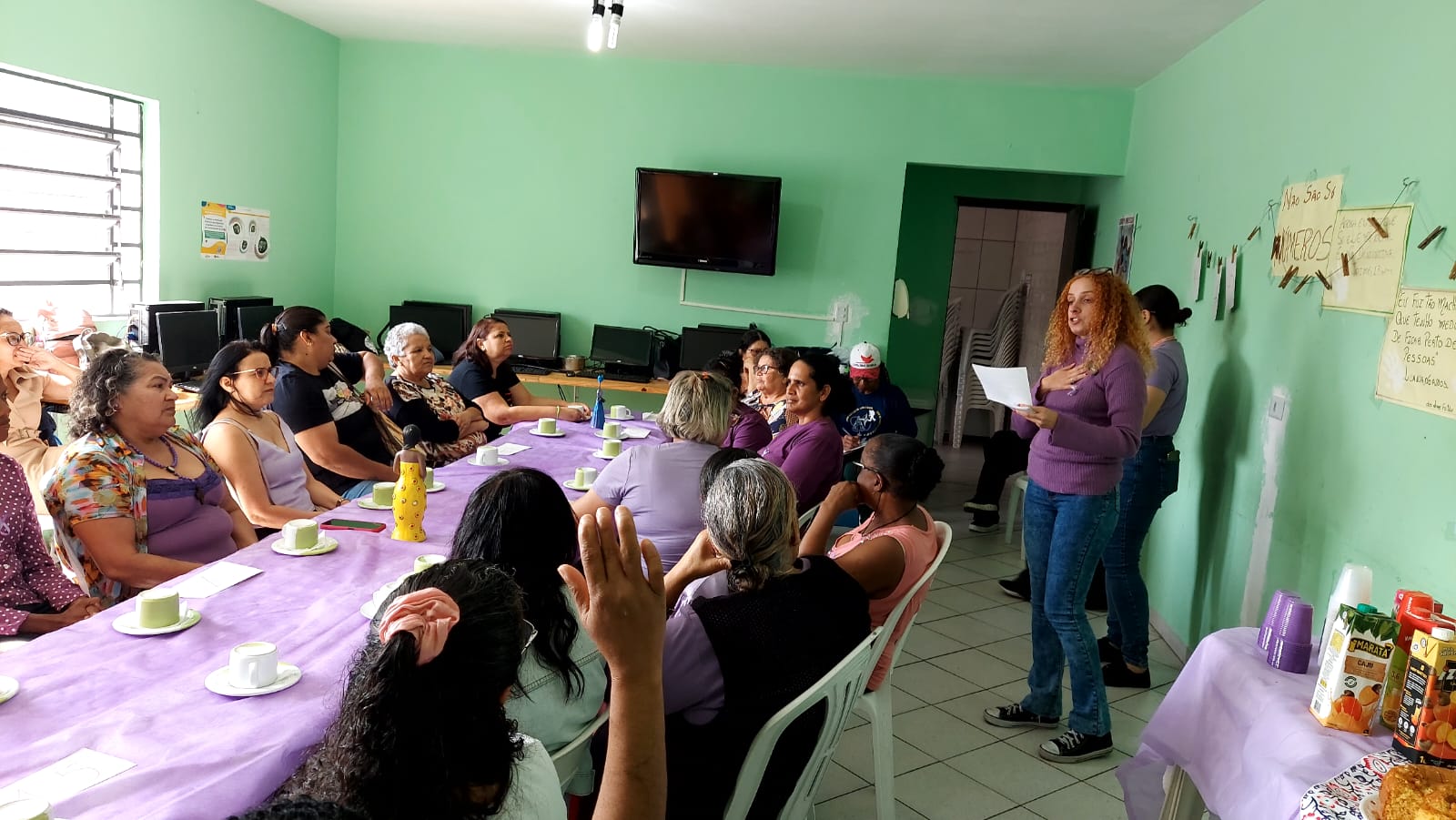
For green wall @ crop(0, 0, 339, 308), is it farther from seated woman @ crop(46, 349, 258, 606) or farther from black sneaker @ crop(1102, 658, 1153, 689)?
black sneaker @ crop(1102, 658, 1153, 689)

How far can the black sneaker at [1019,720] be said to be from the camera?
332 cm

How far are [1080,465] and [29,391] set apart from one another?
3.78 metres

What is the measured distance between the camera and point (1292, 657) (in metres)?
1.94

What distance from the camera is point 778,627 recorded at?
174 cm

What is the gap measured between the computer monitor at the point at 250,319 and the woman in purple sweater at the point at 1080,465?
4.13m

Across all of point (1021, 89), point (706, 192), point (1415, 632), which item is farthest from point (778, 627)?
point (1021, 89)

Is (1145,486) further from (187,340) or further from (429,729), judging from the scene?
(187,340)

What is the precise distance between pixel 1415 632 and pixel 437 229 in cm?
607

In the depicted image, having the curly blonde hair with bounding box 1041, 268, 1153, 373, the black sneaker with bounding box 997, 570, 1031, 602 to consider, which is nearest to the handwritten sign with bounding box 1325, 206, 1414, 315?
the curly blonde hair with bounding box 1041, 268, 1153, 373

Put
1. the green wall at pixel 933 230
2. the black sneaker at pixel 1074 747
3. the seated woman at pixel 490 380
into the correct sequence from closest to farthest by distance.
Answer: the black sneaker at pixel 1074 747 → the seated woman at pixel 490 380 → the green wall at pixel 933 230

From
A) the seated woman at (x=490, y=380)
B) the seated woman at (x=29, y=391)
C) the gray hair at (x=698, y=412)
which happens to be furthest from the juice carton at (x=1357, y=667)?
the seated woman at (x=29, y=391)

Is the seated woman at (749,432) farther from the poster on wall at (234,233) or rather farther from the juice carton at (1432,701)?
the poster on wall at (234,233)

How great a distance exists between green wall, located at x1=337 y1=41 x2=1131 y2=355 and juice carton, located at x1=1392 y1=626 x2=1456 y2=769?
4.91 metres

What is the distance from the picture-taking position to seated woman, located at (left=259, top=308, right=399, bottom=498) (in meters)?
3.56
